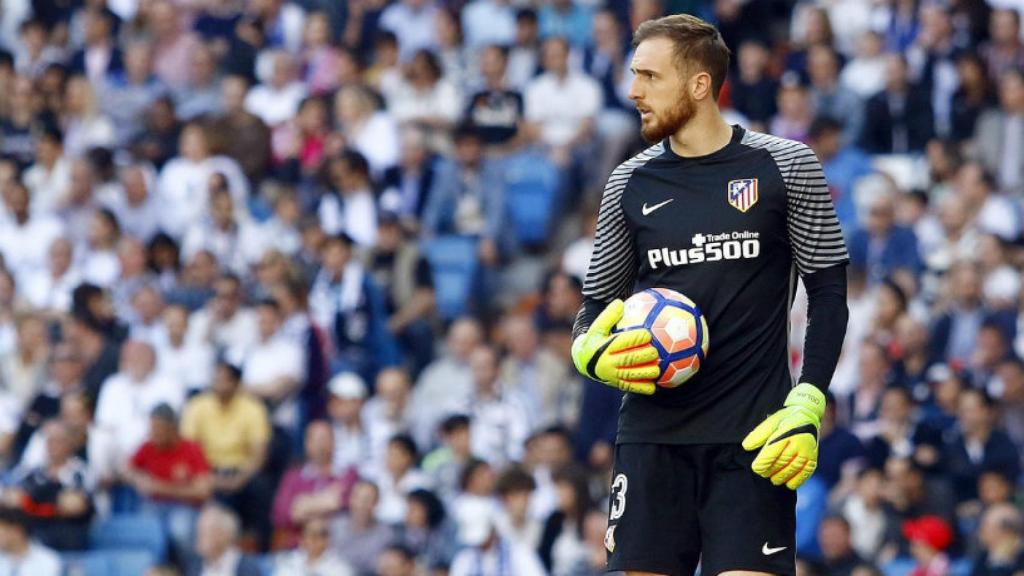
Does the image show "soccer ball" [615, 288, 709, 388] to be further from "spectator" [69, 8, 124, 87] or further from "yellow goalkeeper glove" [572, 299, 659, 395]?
"spectator" [69, 8, 124, 87]

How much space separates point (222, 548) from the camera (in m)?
13.6

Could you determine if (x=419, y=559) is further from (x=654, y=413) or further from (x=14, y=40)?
(x=14, y=40)

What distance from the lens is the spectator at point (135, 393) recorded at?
1487cm

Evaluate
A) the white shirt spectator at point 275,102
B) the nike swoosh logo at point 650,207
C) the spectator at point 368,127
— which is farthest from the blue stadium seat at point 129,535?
the nike swoosh logo at point 650,207

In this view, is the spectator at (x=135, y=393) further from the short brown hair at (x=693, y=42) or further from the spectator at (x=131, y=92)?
the short brown hair at (x=693, y=42)

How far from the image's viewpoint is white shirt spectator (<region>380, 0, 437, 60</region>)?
62.0ft

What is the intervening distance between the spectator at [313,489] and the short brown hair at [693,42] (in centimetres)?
783

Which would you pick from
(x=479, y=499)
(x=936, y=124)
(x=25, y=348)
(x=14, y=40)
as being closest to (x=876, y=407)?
(x=479, y=499)

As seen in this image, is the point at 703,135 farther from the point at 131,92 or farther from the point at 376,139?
the point at 131,92

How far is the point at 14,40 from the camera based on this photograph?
20.2 metres

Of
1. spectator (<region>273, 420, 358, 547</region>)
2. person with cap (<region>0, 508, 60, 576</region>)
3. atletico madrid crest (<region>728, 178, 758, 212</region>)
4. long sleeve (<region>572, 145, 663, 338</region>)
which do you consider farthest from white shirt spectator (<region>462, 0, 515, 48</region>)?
atletico madrid crest (<region>728, 178, 758, 212</region>)

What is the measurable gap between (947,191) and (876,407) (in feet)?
8.92

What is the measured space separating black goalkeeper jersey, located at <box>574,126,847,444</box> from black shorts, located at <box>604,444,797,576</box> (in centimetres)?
8

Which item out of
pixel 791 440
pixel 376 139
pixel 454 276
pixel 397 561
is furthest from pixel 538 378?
pixel 791 440
